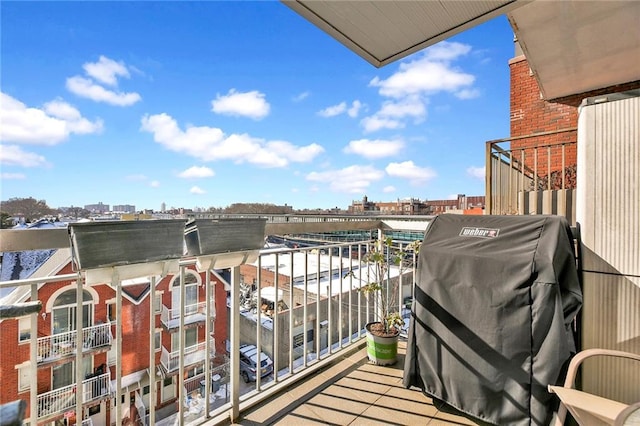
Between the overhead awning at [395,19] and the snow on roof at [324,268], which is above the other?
the overhead awning at [395,19]

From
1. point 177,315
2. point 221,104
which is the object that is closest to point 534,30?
point 177,315

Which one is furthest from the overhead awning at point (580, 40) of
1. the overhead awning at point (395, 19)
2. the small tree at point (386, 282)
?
the small tree at point (386, 282)

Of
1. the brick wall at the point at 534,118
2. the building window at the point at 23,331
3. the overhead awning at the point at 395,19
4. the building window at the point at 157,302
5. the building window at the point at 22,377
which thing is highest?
the brick wall at the point at 534,118

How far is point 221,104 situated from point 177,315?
41.6 ft

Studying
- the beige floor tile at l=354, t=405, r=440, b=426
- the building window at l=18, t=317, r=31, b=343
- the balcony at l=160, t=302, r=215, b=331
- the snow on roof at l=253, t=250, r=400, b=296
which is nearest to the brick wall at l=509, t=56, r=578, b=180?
the snow on roof at l=253, t=250, r=400, b=296

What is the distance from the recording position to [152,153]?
1399 centimetres

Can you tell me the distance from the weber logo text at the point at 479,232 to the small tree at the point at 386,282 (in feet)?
1.92

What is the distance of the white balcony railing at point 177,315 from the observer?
2.25 meters

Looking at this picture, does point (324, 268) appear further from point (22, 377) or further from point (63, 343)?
point (22, 377)

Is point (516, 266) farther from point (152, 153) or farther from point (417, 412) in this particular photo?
point (152, 153)

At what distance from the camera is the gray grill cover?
5.11 feet

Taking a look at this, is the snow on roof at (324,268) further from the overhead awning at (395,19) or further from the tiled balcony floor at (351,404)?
the overhead awning at (395,19)

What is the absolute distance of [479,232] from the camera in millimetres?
1914

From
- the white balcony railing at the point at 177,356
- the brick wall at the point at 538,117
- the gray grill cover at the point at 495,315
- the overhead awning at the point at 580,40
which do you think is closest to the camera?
the gray grill cover at the point at 495,315
